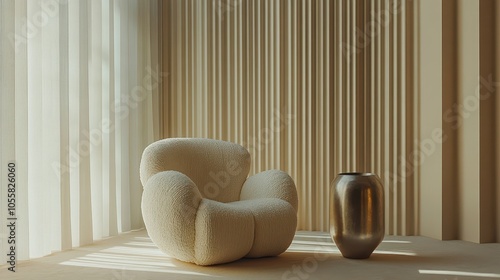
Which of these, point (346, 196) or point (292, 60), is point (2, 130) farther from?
point (292, 60)

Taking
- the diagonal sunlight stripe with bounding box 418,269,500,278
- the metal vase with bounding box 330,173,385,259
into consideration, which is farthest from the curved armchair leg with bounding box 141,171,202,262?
the diagonal sunlight stripe with bounding box 418,269,500,278

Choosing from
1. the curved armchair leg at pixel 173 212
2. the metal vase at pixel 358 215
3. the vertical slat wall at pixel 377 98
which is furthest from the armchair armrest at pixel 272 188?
the vertical slat wall at pixel 377 98

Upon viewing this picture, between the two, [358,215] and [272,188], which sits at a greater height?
[272,188]

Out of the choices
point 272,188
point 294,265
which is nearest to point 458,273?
point 294,265

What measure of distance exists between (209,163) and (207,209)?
29.2 inches

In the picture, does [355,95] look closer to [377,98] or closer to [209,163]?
[377,98]

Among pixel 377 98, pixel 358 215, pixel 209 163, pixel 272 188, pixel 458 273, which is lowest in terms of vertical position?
pixel 458 273

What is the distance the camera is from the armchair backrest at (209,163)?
3.22 metres

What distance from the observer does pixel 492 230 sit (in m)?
3.54

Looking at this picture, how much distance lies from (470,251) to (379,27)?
69.5 inches

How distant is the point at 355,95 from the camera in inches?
162

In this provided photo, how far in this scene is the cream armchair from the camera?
9.01ft

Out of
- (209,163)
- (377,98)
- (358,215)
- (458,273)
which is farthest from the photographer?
(377,98)

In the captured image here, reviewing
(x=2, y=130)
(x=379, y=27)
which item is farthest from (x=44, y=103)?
(x=379, y=27)
